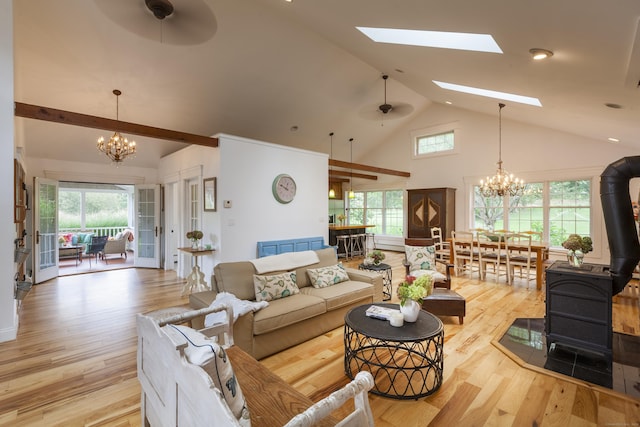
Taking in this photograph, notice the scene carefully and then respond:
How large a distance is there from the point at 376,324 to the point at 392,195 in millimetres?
7524

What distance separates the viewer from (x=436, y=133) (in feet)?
26.9

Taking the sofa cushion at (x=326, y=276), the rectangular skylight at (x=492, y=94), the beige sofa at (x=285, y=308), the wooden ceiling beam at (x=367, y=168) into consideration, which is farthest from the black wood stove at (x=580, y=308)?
the wooden ceiling beam at (x=367, y=168)

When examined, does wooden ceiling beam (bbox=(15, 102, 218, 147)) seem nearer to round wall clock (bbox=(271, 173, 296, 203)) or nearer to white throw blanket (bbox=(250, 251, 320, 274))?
round wall clock (bbox=(271, 173, 296, 203))

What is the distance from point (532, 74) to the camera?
301cm

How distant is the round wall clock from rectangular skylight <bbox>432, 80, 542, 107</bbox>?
9.77ft

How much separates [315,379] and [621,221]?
3158mm

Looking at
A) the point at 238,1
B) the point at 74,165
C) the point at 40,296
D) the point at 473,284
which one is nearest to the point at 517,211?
the point at 473,284

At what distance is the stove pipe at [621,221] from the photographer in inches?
105

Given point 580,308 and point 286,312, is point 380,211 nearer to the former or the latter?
point 580,308

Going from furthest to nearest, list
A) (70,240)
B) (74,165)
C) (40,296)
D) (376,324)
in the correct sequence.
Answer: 1. (70,240)
2. (74,165)
3. (40,296)
4. (376,324)

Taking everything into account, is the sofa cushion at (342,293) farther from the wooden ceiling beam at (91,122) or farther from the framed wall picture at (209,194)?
the wooden ceiling beam at (91,122)

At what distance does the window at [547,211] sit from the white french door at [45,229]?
9.64 m

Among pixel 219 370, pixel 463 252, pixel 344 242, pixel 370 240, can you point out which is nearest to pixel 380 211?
pixel 370 240

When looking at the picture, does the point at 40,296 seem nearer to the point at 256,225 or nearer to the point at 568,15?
the point at 256,225
